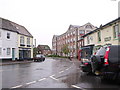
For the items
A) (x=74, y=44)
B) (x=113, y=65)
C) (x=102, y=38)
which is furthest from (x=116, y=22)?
(x=74, y=44)

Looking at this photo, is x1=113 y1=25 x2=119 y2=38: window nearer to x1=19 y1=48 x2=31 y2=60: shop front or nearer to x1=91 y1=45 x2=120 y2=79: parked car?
x1=91 y1=45 x2=120 y2=79: parked car

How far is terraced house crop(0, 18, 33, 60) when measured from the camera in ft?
89.7

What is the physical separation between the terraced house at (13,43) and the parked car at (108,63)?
904 inches

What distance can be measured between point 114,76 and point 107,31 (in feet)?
45.6

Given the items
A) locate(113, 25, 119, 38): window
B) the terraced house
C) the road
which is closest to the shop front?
the terraced house

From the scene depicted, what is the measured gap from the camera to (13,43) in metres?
30.3

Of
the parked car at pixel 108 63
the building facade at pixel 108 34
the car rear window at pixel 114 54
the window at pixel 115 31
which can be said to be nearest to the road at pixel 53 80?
the parked car at pixel 108 63

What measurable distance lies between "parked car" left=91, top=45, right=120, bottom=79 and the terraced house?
2295cm

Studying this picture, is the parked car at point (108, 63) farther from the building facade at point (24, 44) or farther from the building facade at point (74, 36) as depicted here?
the building facade at point (74, 36)

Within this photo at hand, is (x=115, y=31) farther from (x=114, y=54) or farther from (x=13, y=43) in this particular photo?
(x=13, y=43)

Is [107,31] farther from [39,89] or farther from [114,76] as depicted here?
[39,89]

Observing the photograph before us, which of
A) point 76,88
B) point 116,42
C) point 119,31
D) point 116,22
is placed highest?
point 116,22

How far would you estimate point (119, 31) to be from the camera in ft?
55.6

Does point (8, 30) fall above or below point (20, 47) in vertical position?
above
